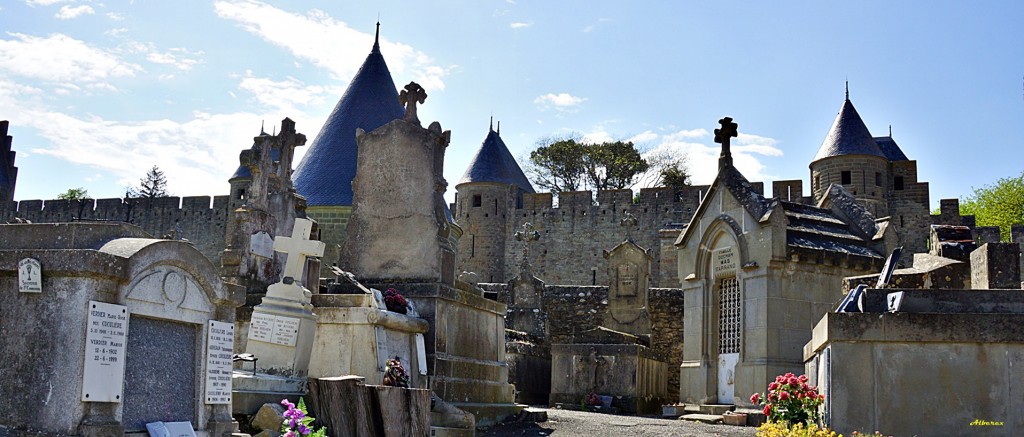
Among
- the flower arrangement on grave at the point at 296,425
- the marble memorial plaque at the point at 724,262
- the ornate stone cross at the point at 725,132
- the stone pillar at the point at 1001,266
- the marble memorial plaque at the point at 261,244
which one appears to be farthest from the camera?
the ornate stone cross at the point at 725,132

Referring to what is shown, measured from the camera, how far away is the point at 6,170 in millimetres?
45656

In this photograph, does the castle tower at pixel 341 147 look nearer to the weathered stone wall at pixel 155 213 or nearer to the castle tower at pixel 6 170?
the weathered stone wall at pixel 155 213

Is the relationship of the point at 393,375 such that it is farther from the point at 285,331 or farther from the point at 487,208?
the point at 487,208

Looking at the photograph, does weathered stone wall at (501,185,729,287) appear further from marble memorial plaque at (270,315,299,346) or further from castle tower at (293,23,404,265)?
marble memorial plaque at (270,315,299,346)

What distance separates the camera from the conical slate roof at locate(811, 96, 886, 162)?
34.4m

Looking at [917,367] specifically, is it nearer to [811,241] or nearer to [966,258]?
[966,258]

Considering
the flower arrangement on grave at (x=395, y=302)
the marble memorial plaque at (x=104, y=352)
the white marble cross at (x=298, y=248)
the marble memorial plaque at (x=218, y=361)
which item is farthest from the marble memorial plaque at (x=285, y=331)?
the marble memorial plaque at (x=104, y=352)

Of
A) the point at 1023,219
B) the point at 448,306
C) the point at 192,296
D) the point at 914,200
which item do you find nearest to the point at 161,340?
the point at 192,296

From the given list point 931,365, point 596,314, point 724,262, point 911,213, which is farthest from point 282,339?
point 911,213

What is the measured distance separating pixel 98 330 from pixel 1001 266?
6126 mm

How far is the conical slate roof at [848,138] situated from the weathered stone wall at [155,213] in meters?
24.9

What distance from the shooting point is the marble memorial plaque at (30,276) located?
5.09m

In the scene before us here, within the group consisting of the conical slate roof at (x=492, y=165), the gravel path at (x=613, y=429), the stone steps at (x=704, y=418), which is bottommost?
the gravel path at (x=613, y=429)

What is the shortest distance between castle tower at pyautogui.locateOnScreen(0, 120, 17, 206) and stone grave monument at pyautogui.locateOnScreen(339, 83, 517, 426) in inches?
1548
